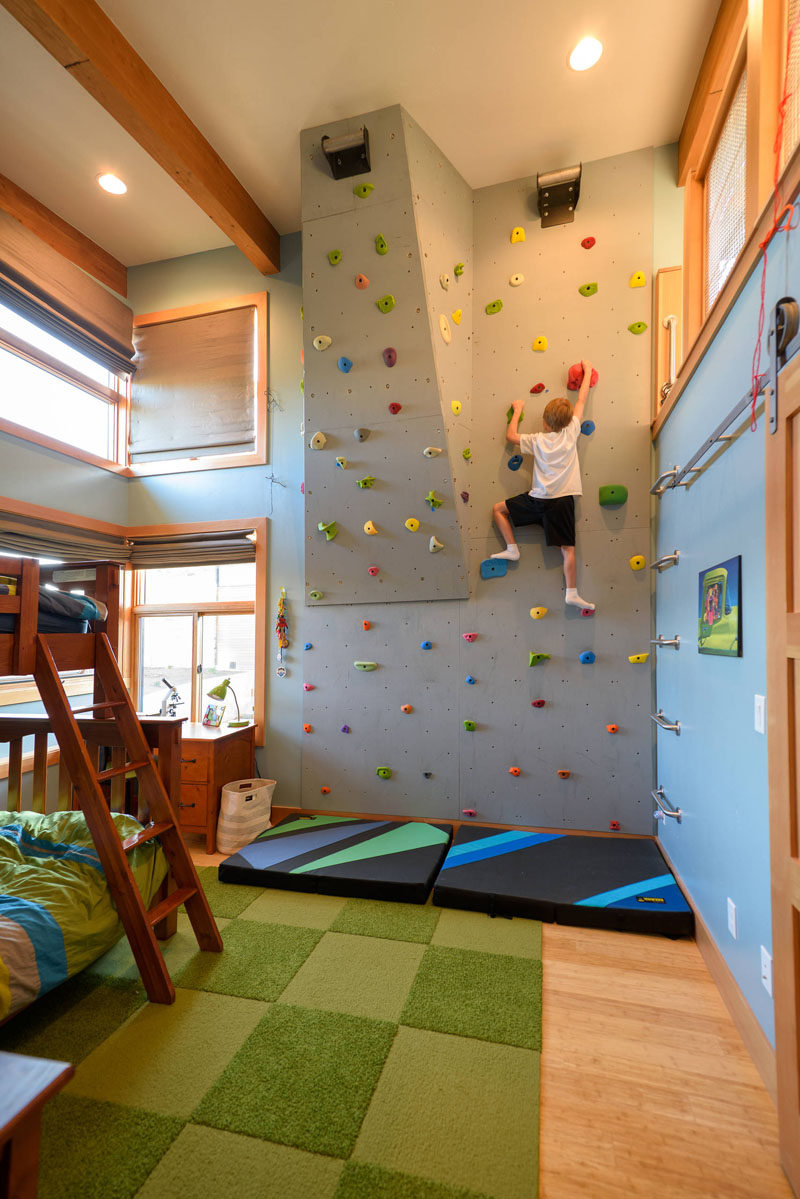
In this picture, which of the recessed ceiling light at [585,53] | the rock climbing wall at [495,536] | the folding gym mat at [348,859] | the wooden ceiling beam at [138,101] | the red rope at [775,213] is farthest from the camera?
the rock climbing wall at [495,536]

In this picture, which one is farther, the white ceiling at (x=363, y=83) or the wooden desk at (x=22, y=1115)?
the white ceiling at (x=363, y=83)

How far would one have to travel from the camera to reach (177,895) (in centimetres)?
233

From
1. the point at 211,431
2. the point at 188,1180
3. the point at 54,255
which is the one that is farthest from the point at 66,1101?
the point at 54,255

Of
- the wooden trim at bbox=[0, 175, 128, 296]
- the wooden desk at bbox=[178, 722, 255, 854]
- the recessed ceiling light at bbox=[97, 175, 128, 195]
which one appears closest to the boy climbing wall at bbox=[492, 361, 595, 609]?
the wooden desk at bbox=[178, 722, 255, 854]

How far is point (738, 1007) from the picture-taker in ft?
6.34

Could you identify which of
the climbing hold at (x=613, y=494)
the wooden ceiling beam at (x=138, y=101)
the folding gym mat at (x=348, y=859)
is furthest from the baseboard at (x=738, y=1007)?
the wooden ceiling beam at (x=138, y=101)

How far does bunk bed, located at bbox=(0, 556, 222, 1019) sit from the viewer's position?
2.01 meters

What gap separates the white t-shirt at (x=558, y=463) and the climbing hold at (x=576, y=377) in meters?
0.23

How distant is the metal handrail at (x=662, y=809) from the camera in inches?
108

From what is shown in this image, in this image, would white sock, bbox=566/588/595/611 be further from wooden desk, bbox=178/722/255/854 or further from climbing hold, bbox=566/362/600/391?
wooden desk, bbox=178/722/255/854

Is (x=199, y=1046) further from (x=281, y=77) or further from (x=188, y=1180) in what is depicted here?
(x=281, y=77)

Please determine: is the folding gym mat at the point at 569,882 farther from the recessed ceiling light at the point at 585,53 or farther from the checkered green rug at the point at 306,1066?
the recessed ceiling light at the point at 585,53

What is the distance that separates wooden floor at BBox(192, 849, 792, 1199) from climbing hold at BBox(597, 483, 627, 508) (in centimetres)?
225

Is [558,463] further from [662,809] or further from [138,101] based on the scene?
[138,101]
